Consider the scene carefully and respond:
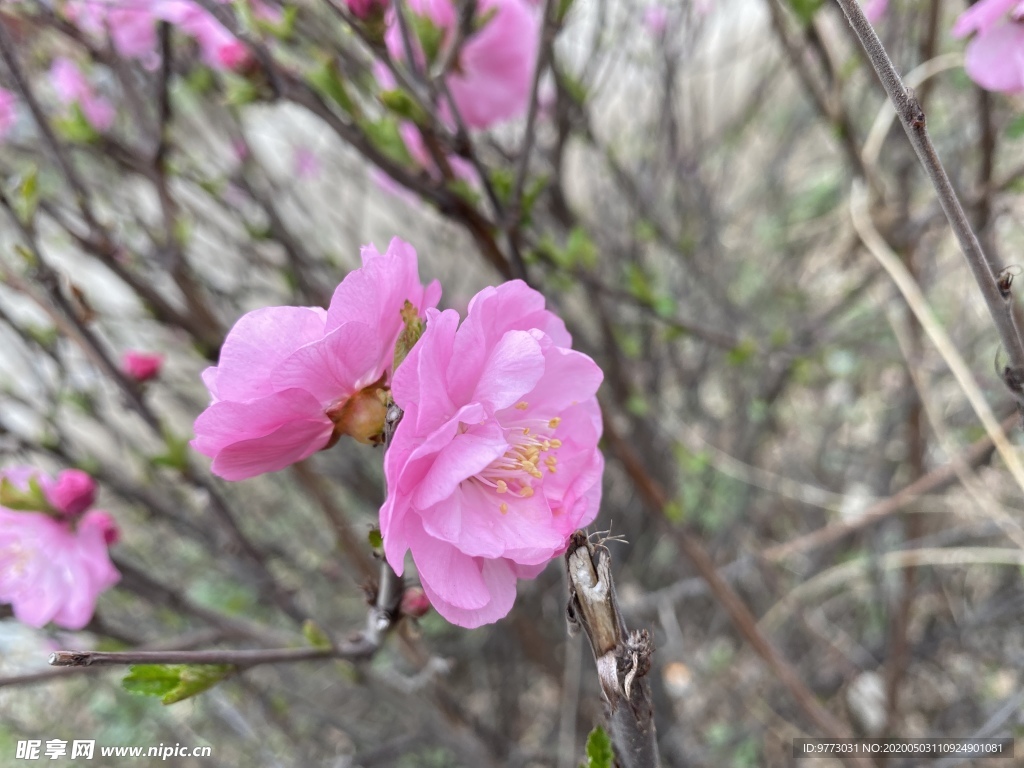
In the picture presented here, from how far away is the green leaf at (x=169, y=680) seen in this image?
599 mm

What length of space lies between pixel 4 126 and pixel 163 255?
701 millimetres

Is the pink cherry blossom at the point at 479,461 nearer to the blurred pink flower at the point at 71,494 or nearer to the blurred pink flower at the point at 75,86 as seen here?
the blurred pink flower at the point at 71,494

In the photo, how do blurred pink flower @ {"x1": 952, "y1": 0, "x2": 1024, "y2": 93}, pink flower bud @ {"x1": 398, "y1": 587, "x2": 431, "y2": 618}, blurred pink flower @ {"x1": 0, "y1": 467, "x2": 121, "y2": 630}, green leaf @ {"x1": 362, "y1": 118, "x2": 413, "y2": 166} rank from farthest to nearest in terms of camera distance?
green leaf @ {"x1": 362, "y1": 118, "x2": 413, "y2": 166}
blurred pink flower @ {"x1": 0, "y1": 467, "x2": 121, "y2": 630}
blurred pink flower @ {"x1": 952, "y1": 0, "x2": 1024, "y2": 93}
pink flower bud @ {"x1": 398, "y1": 587, "x2": 431, "y2": 618}

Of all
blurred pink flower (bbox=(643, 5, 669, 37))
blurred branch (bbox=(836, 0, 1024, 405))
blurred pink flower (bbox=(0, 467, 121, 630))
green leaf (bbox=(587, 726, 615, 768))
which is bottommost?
blurred pink flower (bbox=(0, 467, 121, 630))

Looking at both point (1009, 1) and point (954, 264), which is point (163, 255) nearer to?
point (1009, 1)

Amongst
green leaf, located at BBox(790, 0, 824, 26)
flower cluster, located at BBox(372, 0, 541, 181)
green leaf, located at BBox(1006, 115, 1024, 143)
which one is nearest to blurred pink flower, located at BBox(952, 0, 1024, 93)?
green leaf, located at BBox(1006, 115, 1024, 143)

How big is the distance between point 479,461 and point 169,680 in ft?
1.22

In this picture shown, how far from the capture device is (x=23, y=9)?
3.30ft

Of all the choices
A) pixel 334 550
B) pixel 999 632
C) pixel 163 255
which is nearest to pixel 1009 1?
pixel 163 255

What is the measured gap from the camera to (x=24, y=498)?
2.74 feet

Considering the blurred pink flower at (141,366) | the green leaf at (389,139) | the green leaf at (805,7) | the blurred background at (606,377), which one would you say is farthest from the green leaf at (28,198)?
the green leaf at (805,7)

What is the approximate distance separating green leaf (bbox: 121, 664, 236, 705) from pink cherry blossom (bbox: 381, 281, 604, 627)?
0.27 meters

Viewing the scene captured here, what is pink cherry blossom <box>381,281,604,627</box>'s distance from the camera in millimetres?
475

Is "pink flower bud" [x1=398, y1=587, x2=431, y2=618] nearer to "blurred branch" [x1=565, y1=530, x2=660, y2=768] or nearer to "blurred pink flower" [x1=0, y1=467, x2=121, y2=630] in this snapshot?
"blurred branch" [x1=565, y1=530, x2=660, y2=768]
